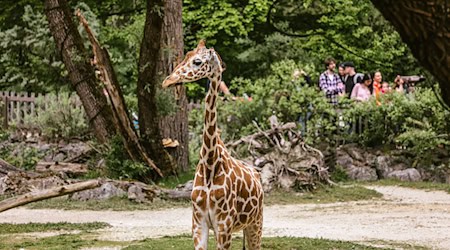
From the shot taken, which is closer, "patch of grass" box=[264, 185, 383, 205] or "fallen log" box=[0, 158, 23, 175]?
"patch of grass" box=[264, 185, 383, 205]

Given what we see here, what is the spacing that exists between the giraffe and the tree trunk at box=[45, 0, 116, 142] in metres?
8.91

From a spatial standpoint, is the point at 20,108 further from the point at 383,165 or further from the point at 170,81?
the point at 170,81

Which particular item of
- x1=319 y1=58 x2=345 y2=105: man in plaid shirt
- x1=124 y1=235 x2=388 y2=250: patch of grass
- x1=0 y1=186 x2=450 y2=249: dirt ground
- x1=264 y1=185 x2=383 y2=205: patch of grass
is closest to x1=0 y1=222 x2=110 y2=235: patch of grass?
x1=0 y1=186 x2=450 y2=249: dirt ground

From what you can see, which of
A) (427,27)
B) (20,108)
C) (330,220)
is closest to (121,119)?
(330,220)

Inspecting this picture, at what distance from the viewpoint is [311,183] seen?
50.4 ft

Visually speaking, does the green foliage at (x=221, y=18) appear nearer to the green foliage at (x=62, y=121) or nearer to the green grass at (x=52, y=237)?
the green foliage at (x=62, y=121)

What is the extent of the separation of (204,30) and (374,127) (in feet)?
49.3

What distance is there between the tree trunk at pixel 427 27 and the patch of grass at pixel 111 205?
33.2 feet

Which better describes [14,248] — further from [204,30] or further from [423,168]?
[204,30]

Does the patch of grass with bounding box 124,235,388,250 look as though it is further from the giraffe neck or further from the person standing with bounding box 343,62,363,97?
the person standing with bounding box 343,62,363,97

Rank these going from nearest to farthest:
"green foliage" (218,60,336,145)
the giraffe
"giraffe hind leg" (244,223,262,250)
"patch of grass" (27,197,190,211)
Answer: the giraffe < "giraffe hind leg" (244,223,262,250) < "patch of grass" (27,197,190,211) < "green foliage" (218,60,336,145)

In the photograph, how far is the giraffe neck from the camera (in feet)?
24.4

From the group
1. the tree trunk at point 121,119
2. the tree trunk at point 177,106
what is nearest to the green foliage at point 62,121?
the tree trunk at point 177,106

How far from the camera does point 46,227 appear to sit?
11375mm
